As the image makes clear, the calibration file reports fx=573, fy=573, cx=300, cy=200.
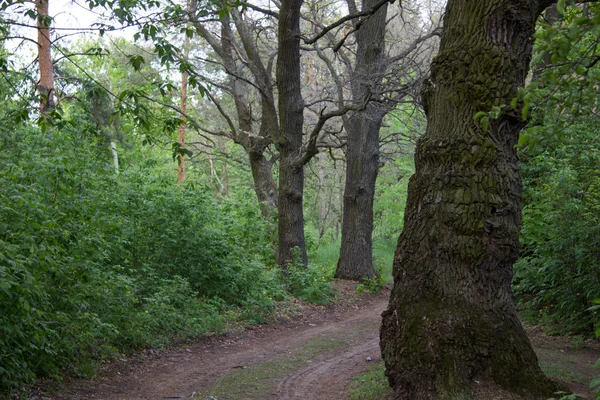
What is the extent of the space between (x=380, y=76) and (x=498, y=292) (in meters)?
8.55

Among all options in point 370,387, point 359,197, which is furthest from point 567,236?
point 359,197

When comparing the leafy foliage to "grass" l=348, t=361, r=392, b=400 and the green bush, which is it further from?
the green bush

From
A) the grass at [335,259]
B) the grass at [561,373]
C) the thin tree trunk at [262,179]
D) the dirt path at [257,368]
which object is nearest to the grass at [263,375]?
the dirt path at [257,368]

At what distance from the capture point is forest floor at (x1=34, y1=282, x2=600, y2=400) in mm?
6809

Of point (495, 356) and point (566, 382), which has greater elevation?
point (495, 356)

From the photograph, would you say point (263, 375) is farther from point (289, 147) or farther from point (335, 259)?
point (335, 259)

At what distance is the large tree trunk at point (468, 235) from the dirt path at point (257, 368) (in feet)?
5.39

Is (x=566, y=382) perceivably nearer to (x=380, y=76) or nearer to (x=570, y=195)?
(x=570, y=195)

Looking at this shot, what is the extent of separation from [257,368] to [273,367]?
0.26m

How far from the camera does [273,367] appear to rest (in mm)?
8438

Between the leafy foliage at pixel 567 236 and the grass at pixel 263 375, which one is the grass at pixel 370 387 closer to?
the grass at pixel 263 375

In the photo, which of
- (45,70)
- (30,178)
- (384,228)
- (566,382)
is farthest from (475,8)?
(384,228)

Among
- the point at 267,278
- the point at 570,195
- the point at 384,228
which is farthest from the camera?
the point at 384,228

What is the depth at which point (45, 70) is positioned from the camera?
47.7 ft
